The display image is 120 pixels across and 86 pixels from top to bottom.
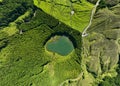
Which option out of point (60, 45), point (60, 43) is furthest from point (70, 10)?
point (60, 45)

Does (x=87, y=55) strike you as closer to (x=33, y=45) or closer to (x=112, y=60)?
(x=112, y=60)

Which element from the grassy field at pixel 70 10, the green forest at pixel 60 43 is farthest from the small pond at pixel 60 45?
the grassy field at pixel 70 10

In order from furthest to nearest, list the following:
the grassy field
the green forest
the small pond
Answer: the grassy field
the small pond
the green forest

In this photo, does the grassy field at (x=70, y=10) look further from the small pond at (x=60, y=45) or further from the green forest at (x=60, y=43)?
the small pond at (x=60, y=45)

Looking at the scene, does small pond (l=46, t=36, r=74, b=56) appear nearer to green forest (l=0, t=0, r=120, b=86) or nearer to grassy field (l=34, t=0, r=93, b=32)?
green forest (l=0, t=0, r=120, b=86)

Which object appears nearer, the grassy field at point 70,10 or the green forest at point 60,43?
the green forest at point 60,43

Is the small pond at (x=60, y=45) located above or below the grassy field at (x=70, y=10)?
below

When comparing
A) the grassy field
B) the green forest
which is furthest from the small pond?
the grassy field

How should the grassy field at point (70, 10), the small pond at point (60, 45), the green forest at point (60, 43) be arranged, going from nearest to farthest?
the green forest at point (60, 43) < the small pond at point (60, 45) < the grassy field at point (70, 10)

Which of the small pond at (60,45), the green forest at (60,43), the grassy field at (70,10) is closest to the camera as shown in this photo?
the green forest at (60,43)
